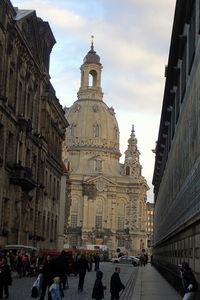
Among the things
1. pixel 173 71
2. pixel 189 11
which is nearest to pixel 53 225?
pixel 173 71

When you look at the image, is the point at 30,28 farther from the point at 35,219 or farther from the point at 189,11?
the point at 189,11

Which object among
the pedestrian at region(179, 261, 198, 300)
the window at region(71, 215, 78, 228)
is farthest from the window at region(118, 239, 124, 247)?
the pedestrian at region(179, 261, 198, 300)

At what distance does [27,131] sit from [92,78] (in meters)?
125

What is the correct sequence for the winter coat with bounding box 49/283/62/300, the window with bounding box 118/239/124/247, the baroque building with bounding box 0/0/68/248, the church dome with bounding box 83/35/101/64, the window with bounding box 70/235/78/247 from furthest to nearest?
the church dome with bounding box 83/35/101/64
the window with bounding box 118/239/124/247
the window with bounding box 70/235/78/247
the baroque building with bounding box 0/0/68/248
the winter coat with bounding box 49/283/62/300

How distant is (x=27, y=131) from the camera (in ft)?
144

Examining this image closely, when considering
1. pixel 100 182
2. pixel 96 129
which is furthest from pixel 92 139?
pixel 100 182

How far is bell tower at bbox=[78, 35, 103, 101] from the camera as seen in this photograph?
6417 inches

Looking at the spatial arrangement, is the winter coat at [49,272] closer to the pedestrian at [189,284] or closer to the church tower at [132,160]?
the pedestrian at [189,284]

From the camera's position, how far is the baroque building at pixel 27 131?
38.8 meters

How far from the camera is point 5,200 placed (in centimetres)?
3981

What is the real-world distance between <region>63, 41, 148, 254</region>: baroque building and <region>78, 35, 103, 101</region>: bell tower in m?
0.26

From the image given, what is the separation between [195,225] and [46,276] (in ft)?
15.6

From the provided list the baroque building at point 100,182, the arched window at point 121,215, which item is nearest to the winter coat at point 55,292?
the baroque building at point 100,182

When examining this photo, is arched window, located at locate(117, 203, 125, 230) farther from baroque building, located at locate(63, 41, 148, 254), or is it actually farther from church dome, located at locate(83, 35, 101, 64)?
church dome, located at locate(83, 35, 101, 64)
